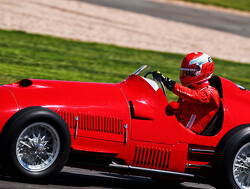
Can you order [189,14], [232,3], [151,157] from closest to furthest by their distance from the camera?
[151,157] < [189,14] < [232,3]

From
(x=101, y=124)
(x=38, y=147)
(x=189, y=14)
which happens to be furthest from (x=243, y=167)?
(x=189, y=14)

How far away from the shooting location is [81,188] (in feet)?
20.5

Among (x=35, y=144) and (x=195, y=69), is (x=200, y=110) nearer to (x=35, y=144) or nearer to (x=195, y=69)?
(x=195, y=69)

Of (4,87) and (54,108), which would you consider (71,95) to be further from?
(4,87)

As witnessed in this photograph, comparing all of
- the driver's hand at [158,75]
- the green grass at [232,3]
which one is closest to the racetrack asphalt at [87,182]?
the driver's hand at [158,75]

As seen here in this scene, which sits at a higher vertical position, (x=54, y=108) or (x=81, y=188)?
(x=54, y=108)

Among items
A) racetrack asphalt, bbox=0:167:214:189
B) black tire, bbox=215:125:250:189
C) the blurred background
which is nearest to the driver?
black tire, bbox=215:125:250:189

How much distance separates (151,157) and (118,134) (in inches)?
19.4

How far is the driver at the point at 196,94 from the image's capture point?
6.73m

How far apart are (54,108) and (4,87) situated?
2.08 ft

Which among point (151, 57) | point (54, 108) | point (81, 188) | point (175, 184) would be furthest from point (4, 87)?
point (151, 57)

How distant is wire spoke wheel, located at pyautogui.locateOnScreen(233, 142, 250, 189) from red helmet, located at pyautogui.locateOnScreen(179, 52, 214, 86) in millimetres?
977

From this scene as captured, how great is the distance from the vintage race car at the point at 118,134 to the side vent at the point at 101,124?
10 millimetres

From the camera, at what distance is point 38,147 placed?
587 centimetres
